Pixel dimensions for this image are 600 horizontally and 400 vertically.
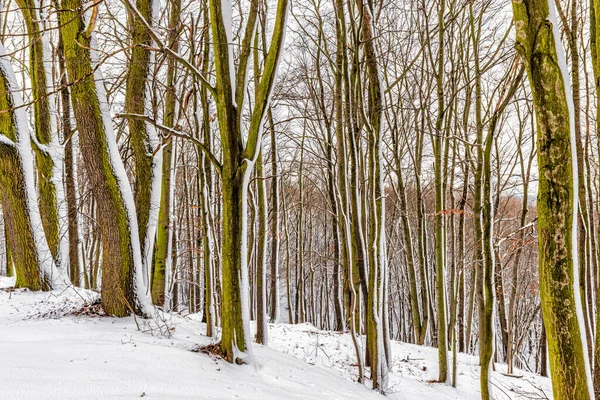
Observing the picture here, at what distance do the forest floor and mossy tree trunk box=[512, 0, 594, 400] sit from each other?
3.55 feet

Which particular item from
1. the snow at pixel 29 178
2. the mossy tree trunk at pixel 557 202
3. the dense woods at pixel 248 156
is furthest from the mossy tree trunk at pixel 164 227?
the mossy tree trunk at pixel 557 202

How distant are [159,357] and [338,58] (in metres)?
5.44

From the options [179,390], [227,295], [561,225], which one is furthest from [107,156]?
[561,225]

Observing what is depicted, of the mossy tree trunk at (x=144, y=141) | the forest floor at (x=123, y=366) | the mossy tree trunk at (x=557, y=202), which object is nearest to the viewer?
the mossy tree trunk at (x=557, y=202)

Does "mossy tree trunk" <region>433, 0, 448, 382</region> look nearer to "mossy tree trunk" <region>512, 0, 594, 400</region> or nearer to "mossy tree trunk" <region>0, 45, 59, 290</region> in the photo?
"mossy tree trunk" <region>512, 0, 594, 400</region>

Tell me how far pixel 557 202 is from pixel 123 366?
3.44m

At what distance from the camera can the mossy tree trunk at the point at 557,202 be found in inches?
82.2

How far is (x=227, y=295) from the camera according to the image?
3758mm

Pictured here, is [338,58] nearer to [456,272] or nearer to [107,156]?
[107,156]

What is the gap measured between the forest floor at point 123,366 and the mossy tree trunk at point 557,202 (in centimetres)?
108

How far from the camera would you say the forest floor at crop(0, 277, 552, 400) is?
8.51 ft

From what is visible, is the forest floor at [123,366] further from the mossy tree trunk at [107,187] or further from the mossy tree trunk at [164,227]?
the mossy tree trunk at [164,227]

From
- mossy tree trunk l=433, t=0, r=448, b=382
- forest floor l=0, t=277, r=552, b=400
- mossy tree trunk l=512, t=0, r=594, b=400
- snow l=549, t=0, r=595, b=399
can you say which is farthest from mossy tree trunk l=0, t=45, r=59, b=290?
snow l=549, t=0, r=595, b=399

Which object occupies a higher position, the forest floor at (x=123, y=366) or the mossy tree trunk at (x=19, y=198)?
the mossy tree trunk at (x=19, y=198)
